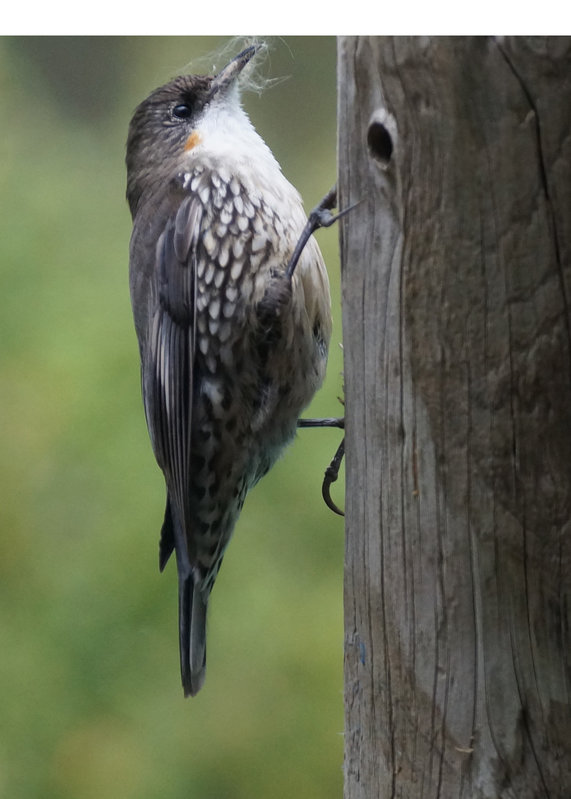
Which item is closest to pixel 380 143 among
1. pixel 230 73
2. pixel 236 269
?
pixel 236 269

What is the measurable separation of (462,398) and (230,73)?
1.34m

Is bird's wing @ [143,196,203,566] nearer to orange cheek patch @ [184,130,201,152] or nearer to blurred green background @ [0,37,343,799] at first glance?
orange cheek patch @ [184,130,201,152]

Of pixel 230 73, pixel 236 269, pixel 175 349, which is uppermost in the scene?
pixel 230 73

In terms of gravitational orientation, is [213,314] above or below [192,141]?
below

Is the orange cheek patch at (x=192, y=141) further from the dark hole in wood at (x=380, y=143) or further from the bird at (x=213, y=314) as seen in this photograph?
the dark hole in wood at (x=380, y=143)

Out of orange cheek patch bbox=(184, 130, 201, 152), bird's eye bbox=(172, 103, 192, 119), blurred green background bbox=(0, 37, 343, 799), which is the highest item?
bird's eye bbox=(172, 103, 192, 119)

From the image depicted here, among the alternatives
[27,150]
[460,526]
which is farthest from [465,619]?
[27,150]

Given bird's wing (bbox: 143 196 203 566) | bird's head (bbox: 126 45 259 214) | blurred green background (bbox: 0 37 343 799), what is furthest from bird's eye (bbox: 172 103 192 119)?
blurred green background (bbox: 0 37 343 799)

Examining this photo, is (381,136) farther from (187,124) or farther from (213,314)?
(187,124)

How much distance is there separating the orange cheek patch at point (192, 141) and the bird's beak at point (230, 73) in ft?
0.34

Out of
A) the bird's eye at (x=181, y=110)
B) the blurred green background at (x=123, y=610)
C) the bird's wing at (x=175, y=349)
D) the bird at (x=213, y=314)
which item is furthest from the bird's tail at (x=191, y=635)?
the bird's eye at (x=181, y=110)

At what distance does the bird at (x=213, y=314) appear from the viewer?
7.51 feet

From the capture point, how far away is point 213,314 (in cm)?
229

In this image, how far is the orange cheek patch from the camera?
2.50 m
